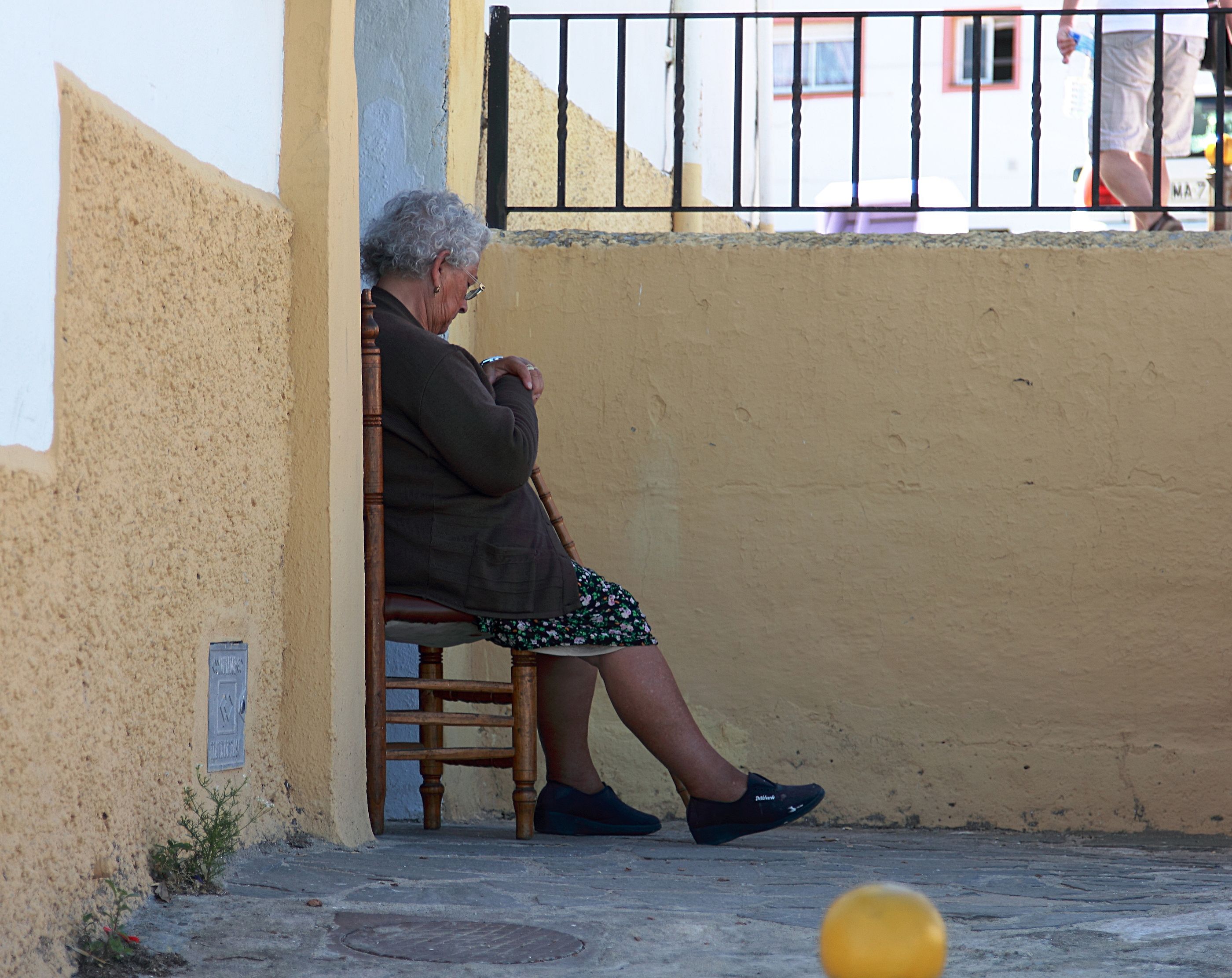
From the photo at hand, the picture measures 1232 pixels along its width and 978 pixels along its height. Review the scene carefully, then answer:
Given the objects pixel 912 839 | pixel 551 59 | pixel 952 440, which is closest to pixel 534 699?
A: pixel 912 839

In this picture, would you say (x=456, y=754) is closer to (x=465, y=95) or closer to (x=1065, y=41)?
(x=465, y=95)

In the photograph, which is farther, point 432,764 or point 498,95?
point 498,95

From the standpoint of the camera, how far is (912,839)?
3.93 m

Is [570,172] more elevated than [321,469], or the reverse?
[570,172]

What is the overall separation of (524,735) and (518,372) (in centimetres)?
86

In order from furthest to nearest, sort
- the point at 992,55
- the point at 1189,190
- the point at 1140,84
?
the point at 992,55
the point at 1189,190
the point at 1140,84

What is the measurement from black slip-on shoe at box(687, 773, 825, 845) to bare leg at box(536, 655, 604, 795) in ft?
1.20

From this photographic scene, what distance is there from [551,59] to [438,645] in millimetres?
3105

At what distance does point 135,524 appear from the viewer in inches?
94.4

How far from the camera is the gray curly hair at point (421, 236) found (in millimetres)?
3492

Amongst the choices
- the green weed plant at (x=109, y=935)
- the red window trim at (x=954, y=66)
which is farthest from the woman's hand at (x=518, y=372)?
the red window trim at (x=954, y=66)

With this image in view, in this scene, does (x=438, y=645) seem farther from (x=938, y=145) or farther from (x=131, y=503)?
(x=938, y=145)

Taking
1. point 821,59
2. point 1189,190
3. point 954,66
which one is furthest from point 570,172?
point 821,59

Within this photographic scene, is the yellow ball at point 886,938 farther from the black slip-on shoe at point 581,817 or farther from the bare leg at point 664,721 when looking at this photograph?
the black slip-on shoe at point 581,817
